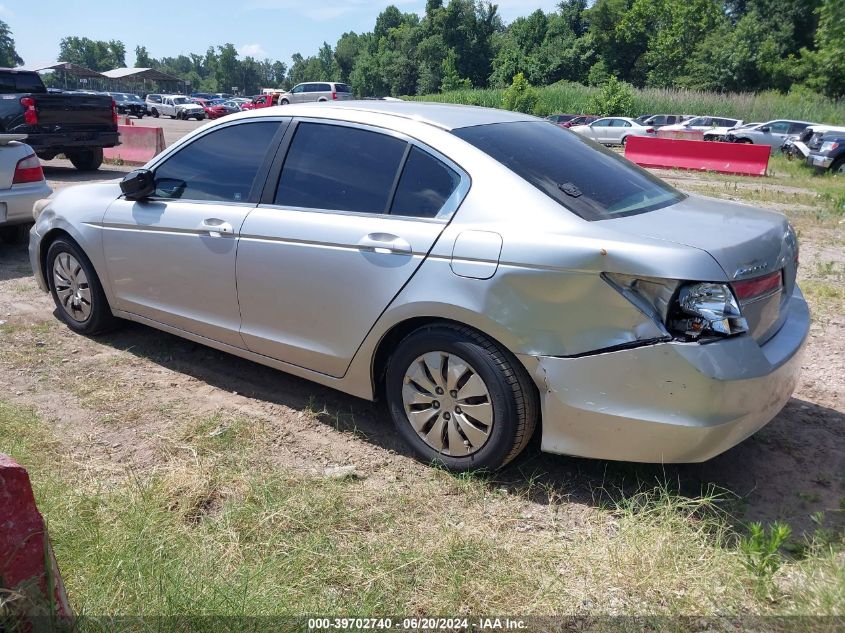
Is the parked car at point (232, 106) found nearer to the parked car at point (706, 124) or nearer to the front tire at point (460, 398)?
the parked car at point (706, 124)

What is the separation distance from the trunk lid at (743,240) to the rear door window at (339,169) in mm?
1178

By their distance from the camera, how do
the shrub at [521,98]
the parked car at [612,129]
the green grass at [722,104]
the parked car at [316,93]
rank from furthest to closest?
1. the shrub at [521,98]
2. the parked car at [316,93]
3. the green grass at [722,104]
4. the parked car at [612,129]

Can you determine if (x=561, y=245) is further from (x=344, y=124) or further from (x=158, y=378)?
(x=158, y=378)

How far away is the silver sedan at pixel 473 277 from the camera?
280 centimetres

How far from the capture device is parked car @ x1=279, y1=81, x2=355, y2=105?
4109 cm

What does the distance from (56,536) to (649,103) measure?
4526 cm

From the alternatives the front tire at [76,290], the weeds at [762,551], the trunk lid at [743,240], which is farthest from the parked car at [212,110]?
the weeds at [762,551]

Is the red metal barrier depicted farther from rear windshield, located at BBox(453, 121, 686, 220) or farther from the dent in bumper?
the dent in bumper

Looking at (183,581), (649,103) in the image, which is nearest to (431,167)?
(183,581)

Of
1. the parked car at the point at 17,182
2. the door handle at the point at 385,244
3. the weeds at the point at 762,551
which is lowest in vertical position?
the weeds at the point at 762,551

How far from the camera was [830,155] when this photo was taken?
1833cm

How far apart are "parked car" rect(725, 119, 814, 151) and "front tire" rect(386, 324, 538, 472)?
28419mm

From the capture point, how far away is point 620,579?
2.60m

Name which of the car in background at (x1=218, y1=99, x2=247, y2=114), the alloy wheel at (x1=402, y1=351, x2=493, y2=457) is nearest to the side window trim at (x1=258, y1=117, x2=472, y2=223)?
the alloy wheel at (x1=402, y1=351, x2=493, y2=457)
